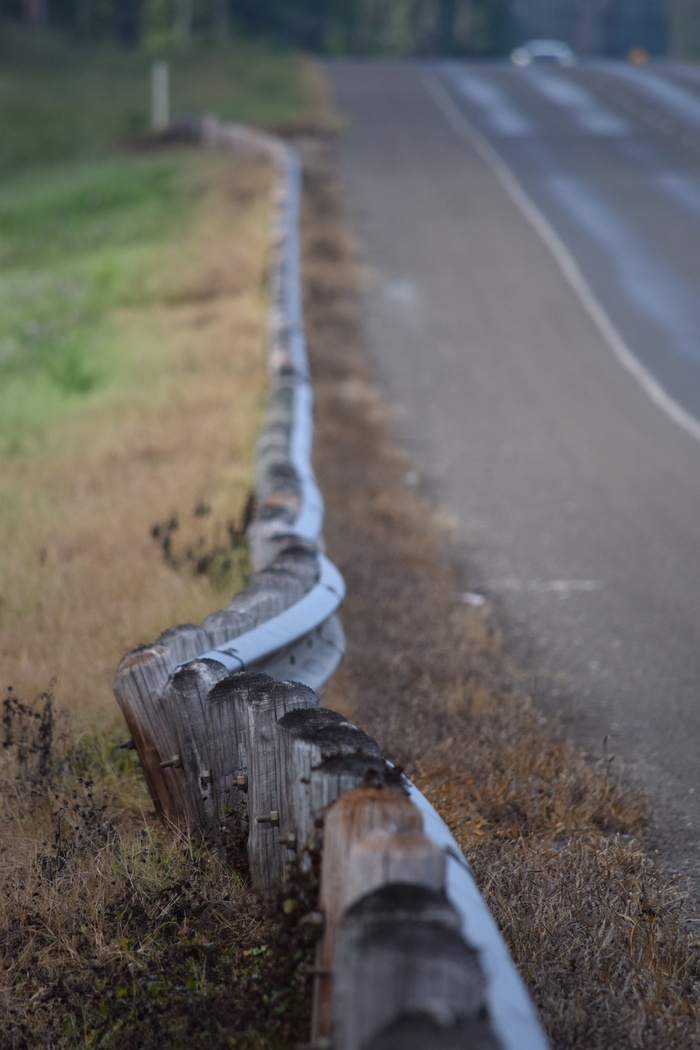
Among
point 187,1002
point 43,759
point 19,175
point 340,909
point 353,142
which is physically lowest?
point 19,175

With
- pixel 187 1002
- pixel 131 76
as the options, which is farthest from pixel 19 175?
pixel 187 1002

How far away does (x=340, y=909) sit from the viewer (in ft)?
7.38

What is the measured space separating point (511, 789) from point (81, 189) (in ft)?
69.6

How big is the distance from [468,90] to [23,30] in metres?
22.1

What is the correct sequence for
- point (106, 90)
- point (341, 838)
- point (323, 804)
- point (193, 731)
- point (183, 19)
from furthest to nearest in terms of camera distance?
point (183, 19) → point (106, 90) → point (193, 731) → point (323, 804) → point (341, 838)

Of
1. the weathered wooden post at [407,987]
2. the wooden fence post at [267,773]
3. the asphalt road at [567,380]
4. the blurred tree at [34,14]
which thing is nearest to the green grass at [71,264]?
the asphalt road at [567,380]

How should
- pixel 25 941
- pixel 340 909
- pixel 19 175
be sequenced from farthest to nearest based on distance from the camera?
pixel 19 175, pixel 25 941, pixel 340 909

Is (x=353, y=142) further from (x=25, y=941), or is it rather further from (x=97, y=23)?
(x=97, y=23)

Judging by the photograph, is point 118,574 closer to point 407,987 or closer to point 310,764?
point 310,764

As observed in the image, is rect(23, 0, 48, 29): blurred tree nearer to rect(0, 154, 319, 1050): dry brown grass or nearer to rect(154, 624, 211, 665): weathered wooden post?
rect(0, 154, 319, 1050): dry brown grass

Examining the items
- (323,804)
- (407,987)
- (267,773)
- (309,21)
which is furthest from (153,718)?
(309,21)

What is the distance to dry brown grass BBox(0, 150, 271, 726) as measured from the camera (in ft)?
17.5

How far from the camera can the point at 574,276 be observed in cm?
1541

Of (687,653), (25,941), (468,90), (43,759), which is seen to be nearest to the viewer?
(25,941)
